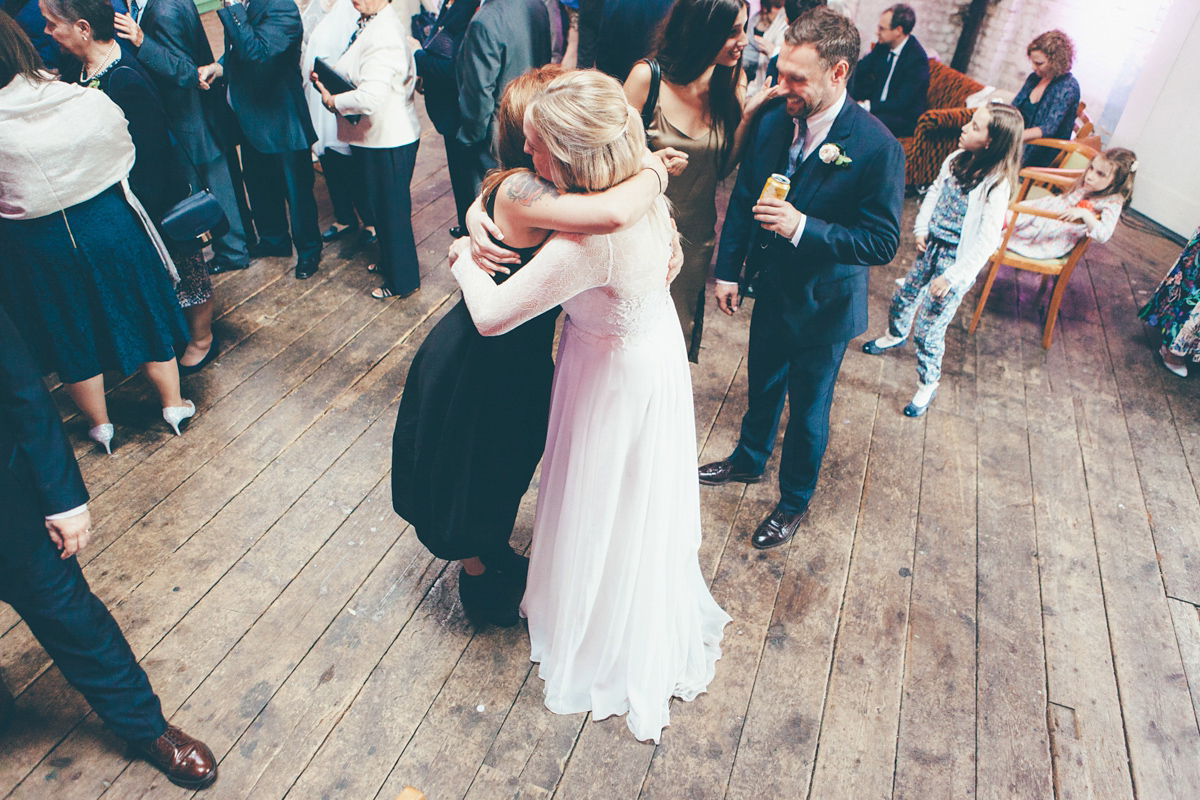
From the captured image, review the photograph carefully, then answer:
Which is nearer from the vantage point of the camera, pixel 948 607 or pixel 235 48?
pixel 948 607

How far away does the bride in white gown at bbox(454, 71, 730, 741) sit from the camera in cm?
135

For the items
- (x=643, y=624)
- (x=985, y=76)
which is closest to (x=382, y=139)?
(x=643, y=624)

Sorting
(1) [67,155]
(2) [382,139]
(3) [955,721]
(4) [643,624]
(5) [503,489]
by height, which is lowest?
(3) [955,721]

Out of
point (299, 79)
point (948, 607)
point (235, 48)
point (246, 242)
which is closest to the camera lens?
point (948, 607)

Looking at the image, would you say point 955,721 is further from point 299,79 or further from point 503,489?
point 299,79

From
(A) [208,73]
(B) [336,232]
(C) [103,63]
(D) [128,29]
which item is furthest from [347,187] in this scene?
(C) [103,63]

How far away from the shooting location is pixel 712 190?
2635 mm

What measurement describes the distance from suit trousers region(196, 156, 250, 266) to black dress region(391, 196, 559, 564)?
7.88ft

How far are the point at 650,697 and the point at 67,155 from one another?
A: 2408 millimetres

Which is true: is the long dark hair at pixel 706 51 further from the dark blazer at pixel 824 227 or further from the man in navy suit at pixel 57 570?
the man in navy suit at pixel 57 570

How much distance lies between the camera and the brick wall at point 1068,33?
17.9 feet

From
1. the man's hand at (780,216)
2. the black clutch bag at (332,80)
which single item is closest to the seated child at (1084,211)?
the man's hand at (780,216)

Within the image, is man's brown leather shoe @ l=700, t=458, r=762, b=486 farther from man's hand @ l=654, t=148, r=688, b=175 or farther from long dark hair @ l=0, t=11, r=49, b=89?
long dark hair @ l=0, t=11, r=49, b=89

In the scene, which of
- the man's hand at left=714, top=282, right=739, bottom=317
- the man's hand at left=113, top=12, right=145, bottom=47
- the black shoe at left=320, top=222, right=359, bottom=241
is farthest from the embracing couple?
the black shoe at left=320, top=222, right=359, bottom=241
